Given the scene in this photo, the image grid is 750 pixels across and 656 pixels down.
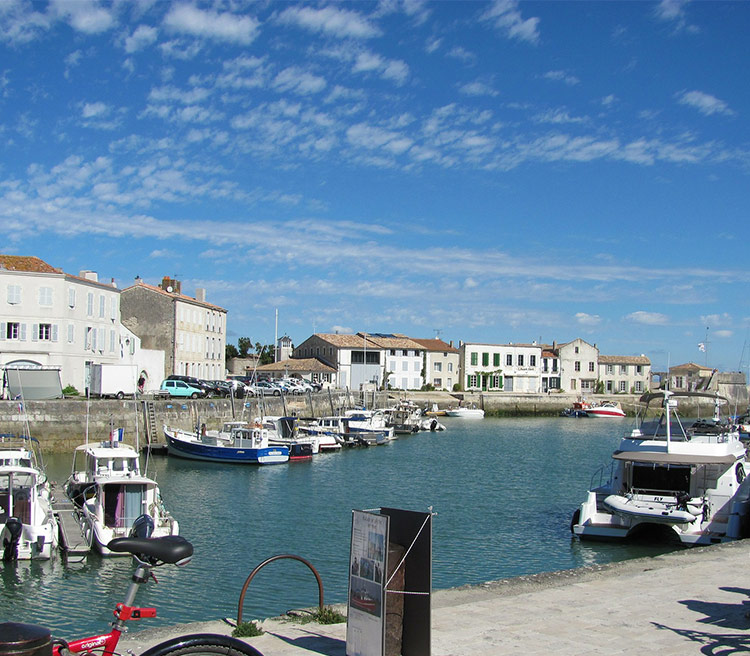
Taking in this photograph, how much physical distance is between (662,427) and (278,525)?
14626 mm

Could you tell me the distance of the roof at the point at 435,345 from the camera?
325ft

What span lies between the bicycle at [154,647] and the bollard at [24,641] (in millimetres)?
488

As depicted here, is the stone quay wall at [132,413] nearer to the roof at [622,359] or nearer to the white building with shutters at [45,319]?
the white building with shutters at [45,319]

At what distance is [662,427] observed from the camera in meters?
28.8

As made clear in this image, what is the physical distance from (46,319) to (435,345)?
193 ft

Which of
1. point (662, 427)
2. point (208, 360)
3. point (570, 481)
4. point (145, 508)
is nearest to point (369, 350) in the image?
point (208, 360)

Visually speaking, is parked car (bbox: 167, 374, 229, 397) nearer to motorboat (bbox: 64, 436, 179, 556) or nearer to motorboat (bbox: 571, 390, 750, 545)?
motorboat (bbox: 64, 436, 179, 556)

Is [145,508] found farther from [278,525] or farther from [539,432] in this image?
[539,432]

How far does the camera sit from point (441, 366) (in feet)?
325

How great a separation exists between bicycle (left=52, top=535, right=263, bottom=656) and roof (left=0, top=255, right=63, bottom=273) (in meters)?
50.5

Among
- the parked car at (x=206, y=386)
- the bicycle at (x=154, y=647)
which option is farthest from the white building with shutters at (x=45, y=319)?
the bicycle at (x=154, y=647)

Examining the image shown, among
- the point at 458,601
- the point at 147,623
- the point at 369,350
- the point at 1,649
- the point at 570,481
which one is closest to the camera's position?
the point at 1,649

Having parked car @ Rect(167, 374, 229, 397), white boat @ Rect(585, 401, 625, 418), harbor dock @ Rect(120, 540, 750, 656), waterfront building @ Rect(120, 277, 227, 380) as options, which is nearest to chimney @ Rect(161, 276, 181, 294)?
waterfront building @ Rect(120, 277, 227, 380)

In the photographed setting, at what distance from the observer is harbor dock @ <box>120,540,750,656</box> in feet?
27.2
